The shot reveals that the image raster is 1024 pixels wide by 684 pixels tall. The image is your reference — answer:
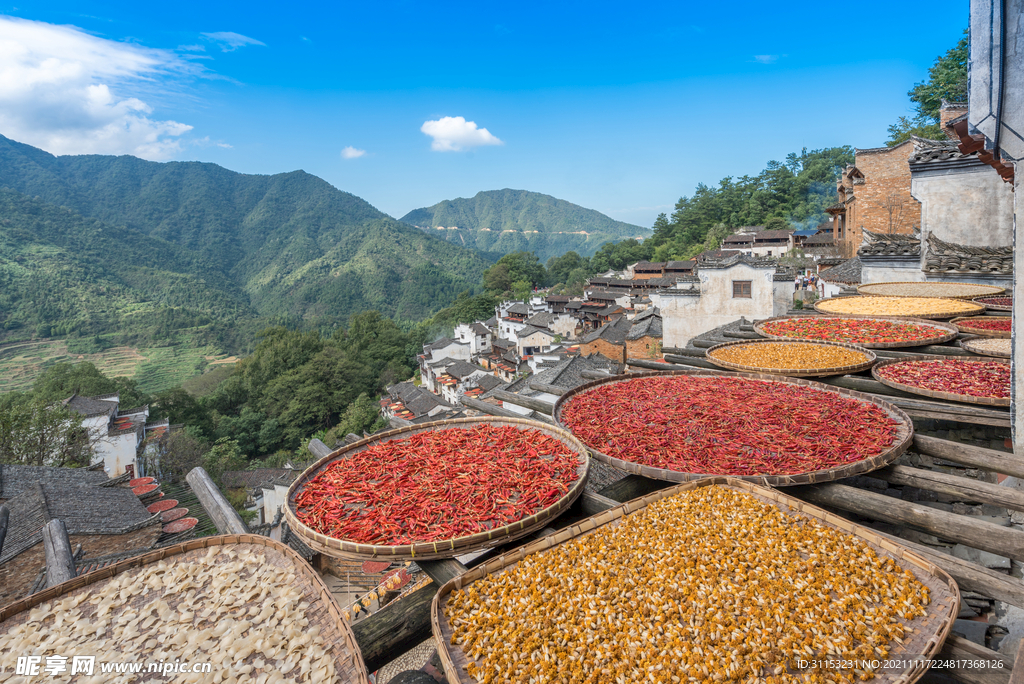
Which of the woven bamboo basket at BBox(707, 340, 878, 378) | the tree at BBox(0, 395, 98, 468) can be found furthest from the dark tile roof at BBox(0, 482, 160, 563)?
the woven bamboo basket at BBox(707, 340, 878, 378)

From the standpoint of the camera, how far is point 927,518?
190 cm

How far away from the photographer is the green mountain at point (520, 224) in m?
163

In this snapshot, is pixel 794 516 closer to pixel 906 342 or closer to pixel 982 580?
pixel 982 580

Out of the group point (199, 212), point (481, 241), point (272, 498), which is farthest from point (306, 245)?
point (272, 498)

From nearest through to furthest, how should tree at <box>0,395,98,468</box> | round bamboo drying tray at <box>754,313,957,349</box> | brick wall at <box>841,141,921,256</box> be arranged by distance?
round bamboo drying tray at <box>754,313,957,349</box> → tree at <box>0,395,98,468</box> → brick wall at <box>841,141,921,256</box>

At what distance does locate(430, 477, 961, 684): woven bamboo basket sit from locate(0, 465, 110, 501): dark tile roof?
12442 millimetres

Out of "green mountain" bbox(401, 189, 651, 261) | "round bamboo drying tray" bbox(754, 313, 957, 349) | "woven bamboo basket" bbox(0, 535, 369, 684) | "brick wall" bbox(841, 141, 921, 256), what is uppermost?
"green mountain" bbox(401, 189, 651, 261)

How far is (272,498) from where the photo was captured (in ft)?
69.5

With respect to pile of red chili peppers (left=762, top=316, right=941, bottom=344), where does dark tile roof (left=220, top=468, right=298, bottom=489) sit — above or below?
below

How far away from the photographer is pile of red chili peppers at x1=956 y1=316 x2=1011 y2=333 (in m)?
4.61

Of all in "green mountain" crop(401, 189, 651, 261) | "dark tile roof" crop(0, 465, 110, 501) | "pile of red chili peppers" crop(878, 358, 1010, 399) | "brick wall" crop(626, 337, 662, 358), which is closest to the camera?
"pile of red chili peppers" crop(878, 358, 1010, 399)

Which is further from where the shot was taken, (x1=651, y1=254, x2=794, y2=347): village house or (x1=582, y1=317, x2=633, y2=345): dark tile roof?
(x1=582, y1=317, x2=633, y2=345): dark tile roof

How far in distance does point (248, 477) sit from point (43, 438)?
10.7 meters

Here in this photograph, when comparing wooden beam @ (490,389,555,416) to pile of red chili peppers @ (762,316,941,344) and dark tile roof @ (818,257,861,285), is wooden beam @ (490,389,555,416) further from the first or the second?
dark tile roof @ (818,257,861,285)
